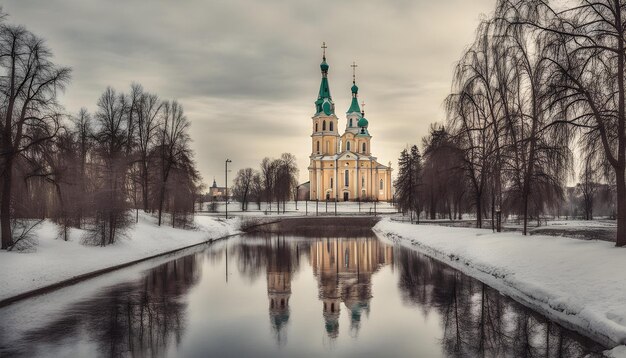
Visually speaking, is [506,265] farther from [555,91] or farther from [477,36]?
[477,36]

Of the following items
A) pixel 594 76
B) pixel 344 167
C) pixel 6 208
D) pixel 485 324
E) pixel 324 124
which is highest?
pixel 324 124

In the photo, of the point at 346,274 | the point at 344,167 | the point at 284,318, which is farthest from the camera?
the point at 344,167

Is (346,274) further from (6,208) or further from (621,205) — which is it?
(6,208)

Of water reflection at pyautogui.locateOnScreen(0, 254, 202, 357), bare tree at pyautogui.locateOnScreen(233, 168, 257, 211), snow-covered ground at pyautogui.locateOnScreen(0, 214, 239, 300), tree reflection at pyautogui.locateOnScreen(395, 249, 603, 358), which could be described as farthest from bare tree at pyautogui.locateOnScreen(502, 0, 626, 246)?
bare tree at pyautogui.locateOnScreen(233, 168, 257, 211)

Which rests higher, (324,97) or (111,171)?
(324,97)

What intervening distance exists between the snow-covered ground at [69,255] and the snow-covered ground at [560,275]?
14.9 m

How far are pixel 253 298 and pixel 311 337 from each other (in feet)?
15.6

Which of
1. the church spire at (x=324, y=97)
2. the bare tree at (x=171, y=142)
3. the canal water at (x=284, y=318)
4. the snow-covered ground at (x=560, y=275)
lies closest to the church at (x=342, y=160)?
the church spire at (x=324, y=97)

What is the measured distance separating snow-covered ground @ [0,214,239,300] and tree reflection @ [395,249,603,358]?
38.9 feet

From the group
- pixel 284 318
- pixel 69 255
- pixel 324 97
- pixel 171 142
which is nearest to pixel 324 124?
pixel 324 97

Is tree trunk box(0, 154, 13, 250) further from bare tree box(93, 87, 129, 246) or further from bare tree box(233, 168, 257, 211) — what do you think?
bare tree box(233, 168, 257, 211)

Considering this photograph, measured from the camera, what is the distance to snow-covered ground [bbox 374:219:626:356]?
10875mm

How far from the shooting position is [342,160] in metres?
121

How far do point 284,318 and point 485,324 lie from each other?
4594 mm
